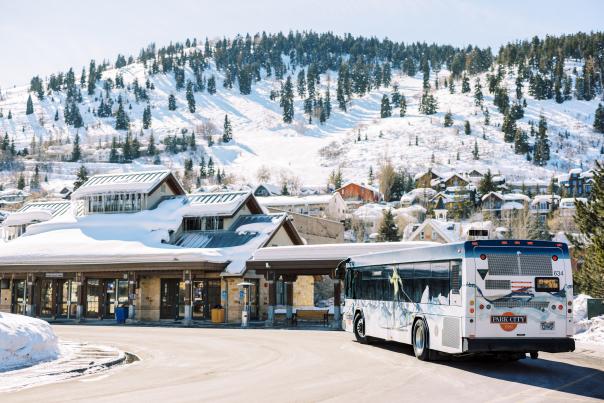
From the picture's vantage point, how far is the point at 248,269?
1630 inches

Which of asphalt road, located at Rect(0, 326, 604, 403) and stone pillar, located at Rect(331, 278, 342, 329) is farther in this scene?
stone pillar, located at Rect(331, 278, 342, 329)

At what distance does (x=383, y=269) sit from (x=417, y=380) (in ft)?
25.6

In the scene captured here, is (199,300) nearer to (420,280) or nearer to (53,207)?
(53,207)

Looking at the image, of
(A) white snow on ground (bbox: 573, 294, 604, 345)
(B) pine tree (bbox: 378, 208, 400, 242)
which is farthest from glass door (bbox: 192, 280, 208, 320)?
(B) pine tree (bbox: 378, 208, 400, 242)

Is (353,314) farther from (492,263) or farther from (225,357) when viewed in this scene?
(492,263)

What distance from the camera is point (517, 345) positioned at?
16.2 meters

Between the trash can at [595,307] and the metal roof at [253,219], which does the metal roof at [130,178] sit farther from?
the trash can at [595,307]

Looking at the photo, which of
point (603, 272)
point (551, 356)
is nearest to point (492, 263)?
point (551, 356)

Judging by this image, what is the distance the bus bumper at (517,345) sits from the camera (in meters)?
16.0

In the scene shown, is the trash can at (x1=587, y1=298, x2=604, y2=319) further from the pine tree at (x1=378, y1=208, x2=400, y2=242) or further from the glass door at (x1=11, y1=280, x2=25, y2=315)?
the pine tree at (x1=378, y1=208, x2=400, y2=242)

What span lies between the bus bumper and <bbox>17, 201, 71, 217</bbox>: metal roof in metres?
48.7

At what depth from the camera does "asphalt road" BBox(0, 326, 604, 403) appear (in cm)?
1257

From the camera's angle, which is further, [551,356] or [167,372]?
[551,356]

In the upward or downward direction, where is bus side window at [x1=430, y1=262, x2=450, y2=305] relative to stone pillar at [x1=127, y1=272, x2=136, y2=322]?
upward
